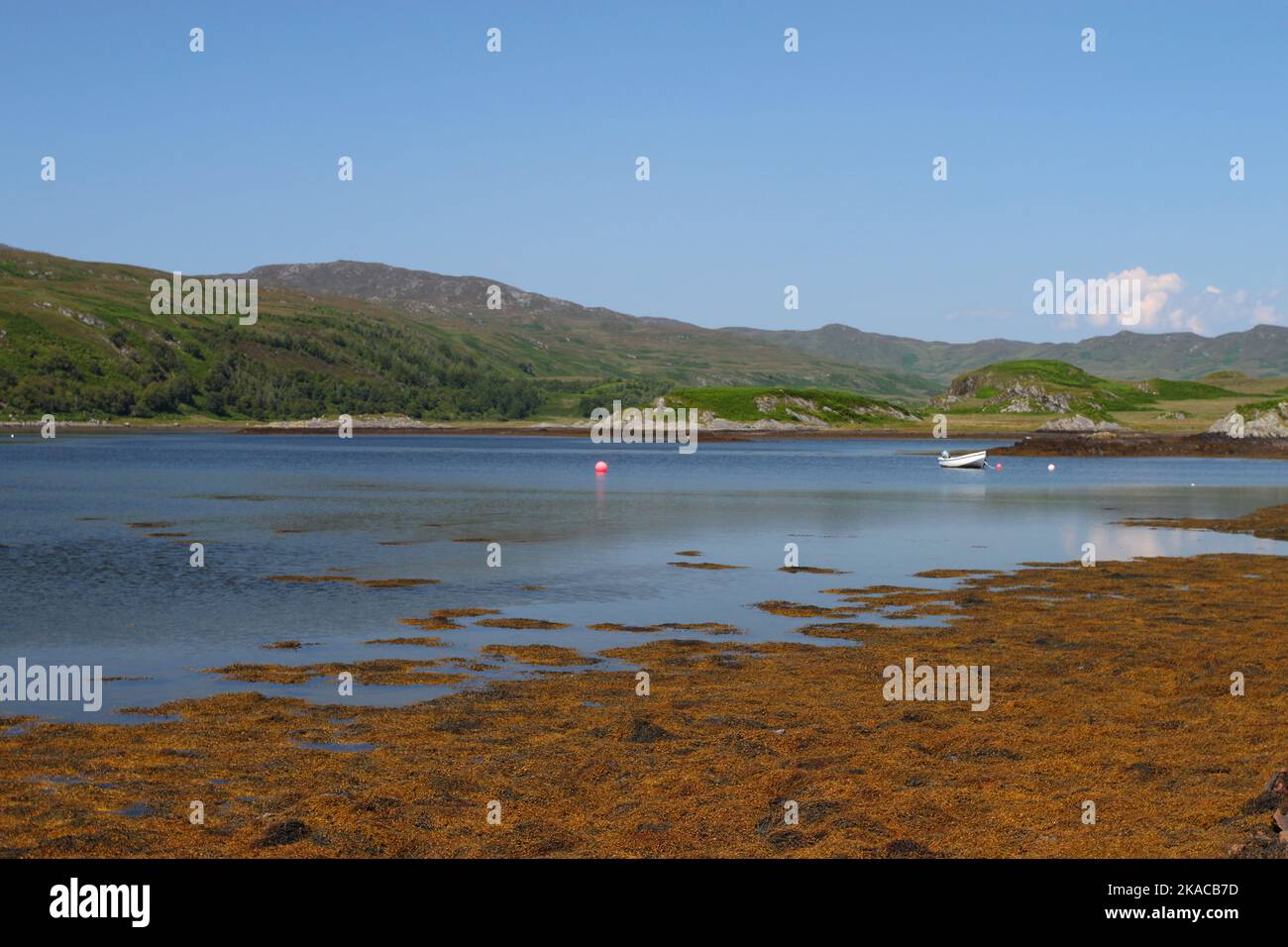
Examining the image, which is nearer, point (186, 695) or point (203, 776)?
point (203, 776)

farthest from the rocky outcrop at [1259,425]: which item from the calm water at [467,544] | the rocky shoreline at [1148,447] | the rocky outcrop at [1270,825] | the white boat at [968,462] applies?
the rocky outcrop at [1270,825]

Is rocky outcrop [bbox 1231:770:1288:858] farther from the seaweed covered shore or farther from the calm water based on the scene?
the calm water

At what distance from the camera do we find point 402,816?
16.0 metres

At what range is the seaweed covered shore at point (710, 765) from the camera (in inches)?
594

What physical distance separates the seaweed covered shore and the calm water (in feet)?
9.59

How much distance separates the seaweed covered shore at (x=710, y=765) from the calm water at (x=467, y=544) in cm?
292

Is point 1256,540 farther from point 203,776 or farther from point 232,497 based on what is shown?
point 232,497

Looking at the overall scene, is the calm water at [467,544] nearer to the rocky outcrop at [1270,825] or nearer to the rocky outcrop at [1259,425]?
the rocky outcrop at [1270,825]

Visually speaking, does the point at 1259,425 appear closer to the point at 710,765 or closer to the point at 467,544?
the point at 467,544

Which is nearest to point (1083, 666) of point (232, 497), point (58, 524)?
point (58, 524)

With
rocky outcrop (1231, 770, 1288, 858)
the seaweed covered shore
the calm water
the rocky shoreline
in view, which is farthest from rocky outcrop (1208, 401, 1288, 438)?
rocky outcrop (1231, 770, 1288, 858)

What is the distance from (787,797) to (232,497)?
75383mm

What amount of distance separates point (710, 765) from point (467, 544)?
38.1 m

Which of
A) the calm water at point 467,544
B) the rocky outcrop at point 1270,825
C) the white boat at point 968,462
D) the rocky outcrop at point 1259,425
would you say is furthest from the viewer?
the rocky outcrop at point 1259,425
